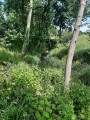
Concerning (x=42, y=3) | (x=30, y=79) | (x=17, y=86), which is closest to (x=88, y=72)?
(x=30, y=79)

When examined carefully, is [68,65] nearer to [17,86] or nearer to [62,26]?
[17,86]

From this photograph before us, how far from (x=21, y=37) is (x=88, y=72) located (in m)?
6.67

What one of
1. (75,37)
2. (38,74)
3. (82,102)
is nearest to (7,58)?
(38,74)

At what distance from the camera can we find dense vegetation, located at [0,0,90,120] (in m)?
1.69

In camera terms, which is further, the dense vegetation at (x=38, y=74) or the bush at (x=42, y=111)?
the dense vegetation at (x=38, y=74)

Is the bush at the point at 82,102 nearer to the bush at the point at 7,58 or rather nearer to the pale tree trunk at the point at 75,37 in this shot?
the pale tree trunk at the point at 75,37

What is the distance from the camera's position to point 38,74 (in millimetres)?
3270

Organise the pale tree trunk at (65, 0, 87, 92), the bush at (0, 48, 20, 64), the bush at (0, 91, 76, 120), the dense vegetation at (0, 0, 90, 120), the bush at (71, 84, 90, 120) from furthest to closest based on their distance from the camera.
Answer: the bush at (0, 48, 20, 64)
the pale tree trunk at (65, 0, 87, 92)
the bush at (71, 84, 90, 120)
the dense vegetation at (0, 0, 90, 120)
the bush at (0, 91, 76, 120)

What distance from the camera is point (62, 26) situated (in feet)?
65.8

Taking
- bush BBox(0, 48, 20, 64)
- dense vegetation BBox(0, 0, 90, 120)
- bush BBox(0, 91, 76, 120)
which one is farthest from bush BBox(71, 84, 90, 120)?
bush BBox(0, 48, 20, 64)

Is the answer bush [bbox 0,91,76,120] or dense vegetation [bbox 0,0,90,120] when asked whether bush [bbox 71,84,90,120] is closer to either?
dense vegetation [bbox 0,0,90,120]

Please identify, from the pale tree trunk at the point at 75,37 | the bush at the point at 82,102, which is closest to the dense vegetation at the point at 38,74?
the bush at the point at 82,102

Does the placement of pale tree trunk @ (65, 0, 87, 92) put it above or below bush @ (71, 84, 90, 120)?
above

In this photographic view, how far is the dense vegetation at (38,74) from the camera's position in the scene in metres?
1.69
